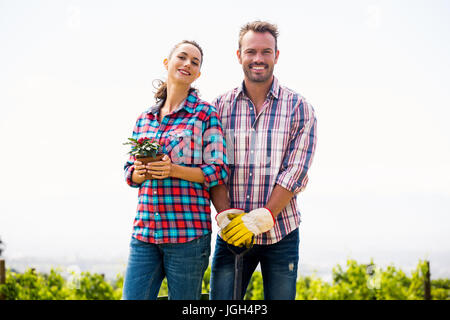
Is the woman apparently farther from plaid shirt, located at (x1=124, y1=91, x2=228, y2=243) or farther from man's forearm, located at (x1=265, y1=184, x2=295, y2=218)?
man's forearm, located at (x1=265, y1=184, x2=295, y2=218)

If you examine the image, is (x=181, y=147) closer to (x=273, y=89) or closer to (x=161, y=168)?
(x=161, y=168)

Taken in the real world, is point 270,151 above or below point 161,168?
above

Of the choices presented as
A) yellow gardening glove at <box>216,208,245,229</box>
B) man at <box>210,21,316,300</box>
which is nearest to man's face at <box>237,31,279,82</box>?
man at <box>210,21,316,300</box>

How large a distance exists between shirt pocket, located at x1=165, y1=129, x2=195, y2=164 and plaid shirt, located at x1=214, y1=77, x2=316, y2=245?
30 centimetres

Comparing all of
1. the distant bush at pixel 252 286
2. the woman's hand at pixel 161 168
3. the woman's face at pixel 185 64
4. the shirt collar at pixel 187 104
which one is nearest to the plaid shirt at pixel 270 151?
the shirt collar at pixel 187 104

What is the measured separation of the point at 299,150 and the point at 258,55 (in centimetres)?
63

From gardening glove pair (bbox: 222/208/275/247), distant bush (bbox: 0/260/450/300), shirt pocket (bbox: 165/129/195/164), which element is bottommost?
distant bush (bbox: 0/260/450/300)

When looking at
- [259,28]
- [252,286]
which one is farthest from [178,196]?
[252,286]

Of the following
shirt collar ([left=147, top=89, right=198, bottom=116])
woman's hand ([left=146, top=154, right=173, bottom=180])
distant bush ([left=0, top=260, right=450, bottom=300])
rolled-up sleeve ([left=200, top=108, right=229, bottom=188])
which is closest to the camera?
woman's hand ([left=146, top=154, right=173, bottom=180])

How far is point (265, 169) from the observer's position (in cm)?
239

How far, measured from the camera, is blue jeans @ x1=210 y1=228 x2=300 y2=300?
2354 millimetres
